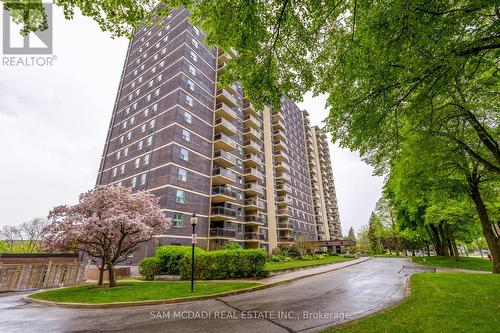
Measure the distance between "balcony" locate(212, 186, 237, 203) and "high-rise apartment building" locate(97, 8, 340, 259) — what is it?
0.14m

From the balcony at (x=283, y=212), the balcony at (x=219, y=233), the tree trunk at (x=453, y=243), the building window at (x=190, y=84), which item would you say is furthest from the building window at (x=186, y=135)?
the tree trunk at (x=453, y=243)

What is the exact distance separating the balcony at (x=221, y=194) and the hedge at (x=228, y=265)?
14.4 metres

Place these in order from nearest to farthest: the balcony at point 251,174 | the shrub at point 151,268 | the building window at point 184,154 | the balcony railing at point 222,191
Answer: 1. the shrub at point 151,268
2. the building window at point 184,154
3. the balcony railing at point 222,191
4. the balcony at point 251,174

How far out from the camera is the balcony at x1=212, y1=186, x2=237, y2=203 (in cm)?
3120

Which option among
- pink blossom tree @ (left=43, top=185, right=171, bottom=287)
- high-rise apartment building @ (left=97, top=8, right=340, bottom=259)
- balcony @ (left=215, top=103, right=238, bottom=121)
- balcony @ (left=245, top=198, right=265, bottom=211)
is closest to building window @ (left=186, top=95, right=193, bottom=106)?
high-rise apartment building @ (left=97, top=8, right=340, bottom=259)

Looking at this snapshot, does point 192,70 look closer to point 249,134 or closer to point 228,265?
point 249,134

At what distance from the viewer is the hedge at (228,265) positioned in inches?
624

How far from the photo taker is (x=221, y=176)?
1246 inches

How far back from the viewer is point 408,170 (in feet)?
39.8

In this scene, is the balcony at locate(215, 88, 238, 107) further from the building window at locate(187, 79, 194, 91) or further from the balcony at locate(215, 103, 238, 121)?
the building window at locate(187, 79, 194, 91)

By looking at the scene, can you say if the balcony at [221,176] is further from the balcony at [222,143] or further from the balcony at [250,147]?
the balcony at [250,147]

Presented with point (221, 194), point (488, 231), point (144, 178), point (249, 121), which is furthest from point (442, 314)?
point (249, 121)

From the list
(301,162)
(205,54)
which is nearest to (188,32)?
(205,54)

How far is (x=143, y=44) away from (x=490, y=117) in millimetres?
48934
